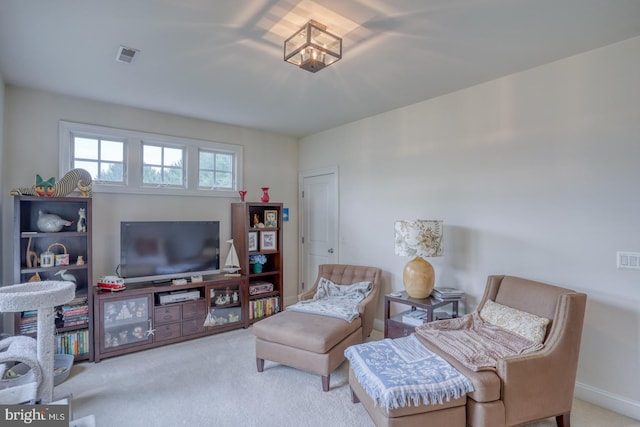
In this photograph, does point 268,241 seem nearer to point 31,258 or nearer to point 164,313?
point 164,313

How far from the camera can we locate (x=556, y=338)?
6.46 feet

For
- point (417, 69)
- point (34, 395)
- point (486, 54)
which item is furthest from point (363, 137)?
point (34, 395)

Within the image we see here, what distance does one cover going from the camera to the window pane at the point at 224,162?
4.29m

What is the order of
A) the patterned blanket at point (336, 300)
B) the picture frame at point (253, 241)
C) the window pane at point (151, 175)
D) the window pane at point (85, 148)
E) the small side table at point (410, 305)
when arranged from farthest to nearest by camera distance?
1. the picture frame at point (253, 241)
2. the window pane at point (151, 175)
3. the window pane at point (85, 148)
4. the patterned blanket at point (336, 300)
5. the small side table at point (410, 305)

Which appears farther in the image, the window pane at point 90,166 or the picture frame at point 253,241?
the picture frame at point 253,241

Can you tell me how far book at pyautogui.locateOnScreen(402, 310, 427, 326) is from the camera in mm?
2800

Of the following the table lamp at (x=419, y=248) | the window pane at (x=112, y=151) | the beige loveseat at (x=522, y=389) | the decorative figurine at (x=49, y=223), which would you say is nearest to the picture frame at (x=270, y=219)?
the window pane at (x=112, y=151)

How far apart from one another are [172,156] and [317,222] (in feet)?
6.97

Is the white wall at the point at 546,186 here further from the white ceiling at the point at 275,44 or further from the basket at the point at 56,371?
the basket at the point at 56,371

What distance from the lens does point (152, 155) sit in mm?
3779

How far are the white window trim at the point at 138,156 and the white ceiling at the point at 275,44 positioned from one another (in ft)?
1.17

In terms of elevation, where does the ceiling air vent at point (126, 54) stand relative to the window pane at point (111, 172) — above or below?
above

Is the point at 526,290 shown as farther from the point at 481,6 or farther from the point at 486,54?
the point at 481,6

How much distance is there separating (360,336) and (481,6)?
2695 millimetres
